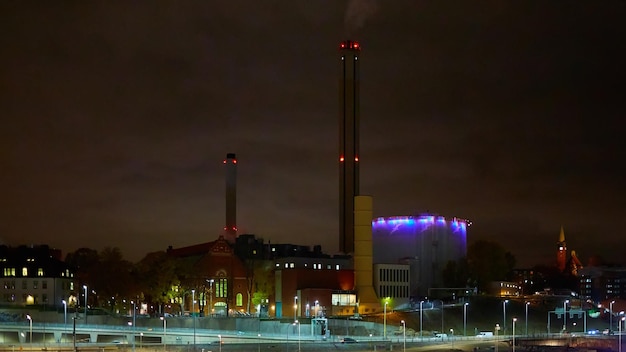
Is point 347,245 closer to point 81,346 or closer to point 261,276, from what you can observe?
point 261,276

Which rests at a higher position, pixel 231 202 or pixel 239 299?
pixel 231 202

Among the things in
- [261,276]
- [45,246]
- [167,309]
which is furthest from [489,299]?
[45,246]

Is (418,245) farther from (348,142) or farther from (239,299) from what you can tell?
(239,299)

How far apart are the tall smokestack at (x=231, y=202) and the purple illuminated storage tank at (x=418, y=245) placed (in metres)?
29.5

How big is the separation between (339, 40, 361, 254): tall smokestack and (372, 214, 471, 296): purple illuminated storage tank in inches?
306

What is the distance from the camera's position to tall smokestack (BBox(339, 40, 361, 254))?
185375mm

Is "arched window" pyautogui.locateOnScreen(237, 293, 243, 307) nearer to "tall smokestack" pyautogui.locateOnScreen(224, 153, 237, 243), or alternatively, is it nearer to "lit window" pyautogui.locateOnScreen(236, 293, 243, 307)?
"lit window" pyautogui.locateOnScreen(236, 293, 243, 307)

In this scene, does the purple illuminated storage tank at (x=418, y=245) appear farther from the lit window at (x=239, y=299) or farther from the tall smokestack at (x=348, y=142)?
the lit window at (x=239, y=299)

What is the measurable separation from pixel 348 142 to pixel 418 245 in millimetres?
25576

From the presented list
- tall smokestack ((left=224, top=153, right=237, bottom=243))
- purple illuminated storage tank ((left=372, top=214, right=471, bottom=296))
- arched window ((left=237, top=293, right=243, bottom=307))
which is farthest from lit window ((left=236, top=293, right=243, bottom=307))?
purple illuminated storage tank ((left=372, top=214, right=471, bottom=296))

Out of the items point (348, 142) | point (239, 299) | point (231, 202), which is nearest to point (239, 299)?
point (239, 299)

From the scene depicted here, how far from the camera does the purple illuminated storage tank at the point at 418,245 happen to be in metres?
190

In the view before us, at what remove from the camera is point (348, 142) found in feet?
619

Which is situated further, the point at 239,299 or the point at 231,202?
the point at 231,202
